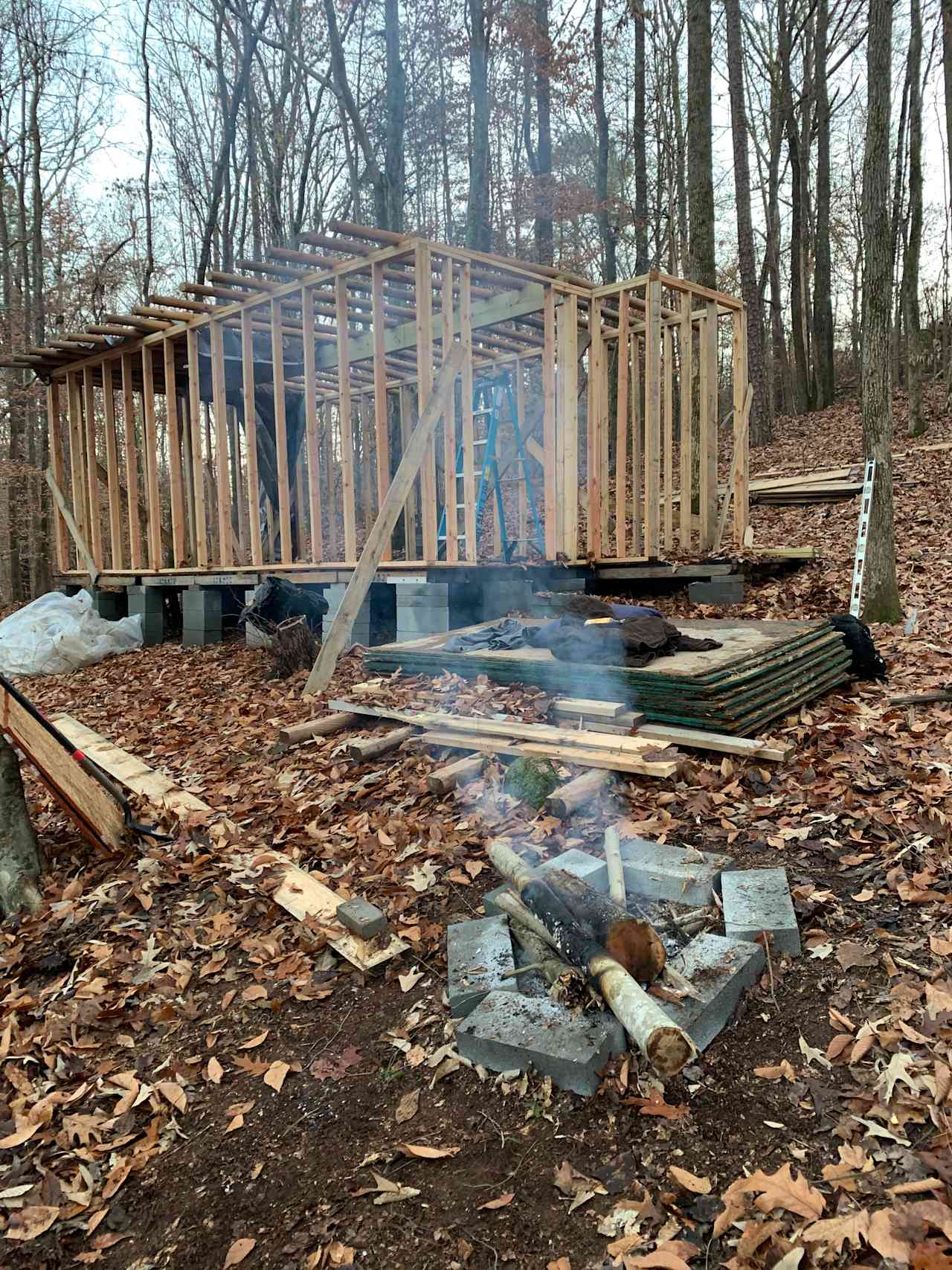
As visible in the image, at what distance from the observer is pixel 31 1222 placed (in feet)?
7.17

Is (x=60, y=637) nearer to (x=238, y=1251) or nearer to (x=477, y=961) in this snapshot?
(x=477, y=961)


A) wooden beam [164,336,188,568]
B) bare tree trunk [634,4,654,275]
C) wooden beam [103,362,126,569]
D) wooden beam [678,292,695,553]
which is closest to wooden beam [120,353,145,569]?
wooden beam [103,362,126,569]

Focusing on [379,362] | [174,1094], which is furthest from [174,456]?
[174,1094]

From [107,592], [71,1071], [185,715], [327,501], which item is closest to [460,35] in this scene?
[327,501]

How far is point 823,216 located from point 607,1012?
65.5 ft

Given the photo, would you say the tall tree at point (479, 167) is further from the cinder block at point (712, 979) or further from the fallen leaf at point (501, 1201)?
the fallen leaf at point (501, 1201)

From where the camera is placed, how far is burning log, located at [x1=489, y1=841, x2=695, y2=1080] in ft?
6.72

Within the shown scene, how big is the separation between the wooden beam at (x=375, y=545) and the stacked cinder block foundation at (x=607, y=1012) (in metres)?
3.47

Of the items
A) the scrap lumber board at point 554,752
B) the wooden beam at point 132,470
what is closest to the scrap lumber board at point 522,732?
the scrap lumber board at point 554,752

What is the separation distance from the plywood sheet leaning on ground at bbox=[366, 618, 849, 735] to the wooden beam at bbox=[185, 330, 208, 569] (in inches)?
186

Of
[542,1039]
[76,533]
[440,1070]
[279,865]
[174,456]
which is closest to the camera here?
[542,1039]

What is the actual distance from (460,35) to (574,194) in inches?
134

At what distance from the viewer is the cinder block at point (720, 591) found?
8133 millimetres

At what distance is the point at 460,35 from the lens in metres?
14.5
